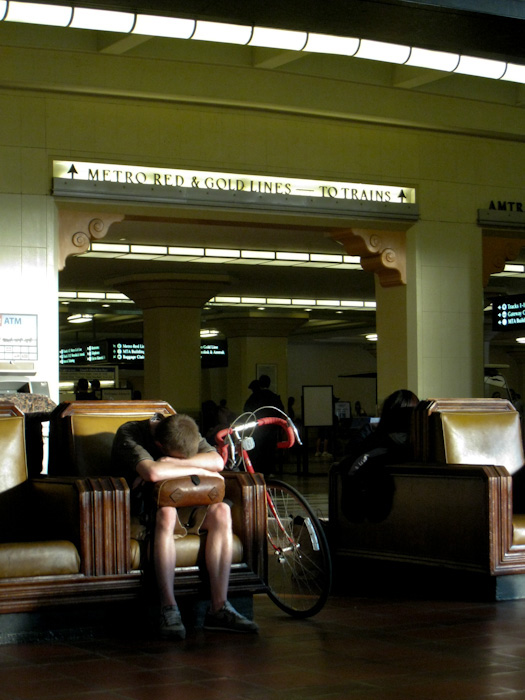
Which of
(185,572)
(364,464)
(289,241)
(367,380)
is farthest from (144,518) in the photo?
(367,380)

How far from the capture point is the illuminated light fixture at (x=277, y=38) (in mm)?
7086

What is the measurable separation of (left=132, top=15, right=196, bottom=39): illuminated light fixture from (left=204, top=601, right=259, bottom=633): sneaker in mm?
3859

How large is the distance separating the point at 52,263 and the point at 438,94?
401 cm

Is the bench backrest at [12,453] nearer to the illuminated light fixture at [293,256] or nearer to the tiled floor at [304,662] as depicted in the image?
the tiled floor at [304,662]

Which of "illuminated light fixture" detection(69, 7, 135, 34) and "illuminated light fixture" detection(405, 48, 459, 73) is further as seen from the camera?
"illuminated light fixture" detection(405, 48, 459, 73)

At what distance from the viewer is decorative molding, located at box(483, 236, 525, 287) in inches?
439

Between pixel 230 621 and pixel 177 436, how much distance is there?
83 centimetres

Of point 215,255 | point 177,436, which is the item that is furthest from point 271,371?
point 177,436

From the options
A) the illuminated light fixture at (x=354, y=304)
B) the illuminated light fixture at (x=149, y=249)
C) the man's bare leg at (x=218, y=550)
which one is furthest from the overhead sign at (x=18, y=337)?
the illuminated light fixture at (x=354, y=304)

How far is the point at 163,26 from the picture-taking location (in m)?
6.79

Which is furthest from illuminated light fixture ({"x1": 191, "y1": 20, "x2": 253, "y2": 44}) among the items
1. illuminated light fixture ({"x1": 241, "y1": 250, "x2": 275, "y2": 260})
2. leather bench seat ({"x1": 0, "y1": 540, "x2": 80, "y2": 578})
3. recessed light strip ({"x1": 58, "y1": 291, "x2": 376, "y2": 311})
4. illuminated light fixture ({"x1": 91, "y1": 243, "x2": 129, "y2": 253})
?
recessed light strip ({"x1": 58, "y1": 291, "x2": 376, "y2": 311})

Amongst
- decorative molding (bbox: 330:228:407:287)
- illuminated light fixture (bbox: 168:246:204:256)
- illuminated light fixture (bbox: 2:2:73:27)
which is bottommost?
decorative molding (bbox: 330:228:407:287)

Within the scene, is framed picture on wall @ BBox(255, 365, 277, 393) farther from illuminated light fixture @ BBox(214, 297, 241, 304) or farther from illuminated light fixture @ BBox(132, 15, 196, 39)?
illuminated light fixture @ BBox(132, 15, 196, 39)

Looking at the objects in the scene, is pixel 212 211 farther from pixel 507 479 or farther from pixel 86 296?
pixel 86 296
